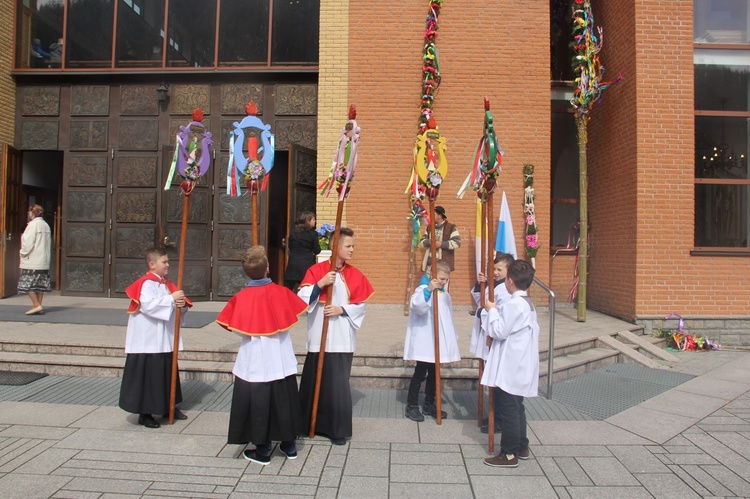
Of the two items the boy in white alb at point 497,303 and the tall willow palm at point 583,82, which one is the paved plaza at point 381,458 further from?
the tall willow palm at point 583,82

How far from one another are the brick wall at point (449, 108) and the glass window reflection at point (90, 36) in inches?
202

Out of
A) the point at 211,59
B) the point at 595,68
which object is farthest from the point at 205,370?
the point at 595,68

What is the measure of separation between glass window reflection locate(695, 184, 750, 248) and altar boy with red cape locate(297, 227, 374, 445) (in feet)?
22.8

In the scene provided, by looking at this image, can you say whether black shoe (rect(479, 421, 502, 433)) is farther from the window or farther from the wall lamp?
the wall lamp

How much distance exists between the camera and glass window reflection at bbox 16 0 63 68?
11.1 m

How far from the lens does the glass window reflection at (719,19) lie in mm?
9211

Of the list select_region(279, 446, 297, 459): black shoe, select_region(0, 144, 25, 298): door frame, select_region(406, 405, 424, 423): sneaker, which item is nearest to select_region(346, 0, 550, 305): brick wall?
select_region(406, 405, 424, 423): sneaker

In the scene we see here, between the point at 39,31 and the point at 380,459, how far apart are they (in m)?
11.7

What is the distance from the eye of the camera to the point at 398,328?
8.20 m

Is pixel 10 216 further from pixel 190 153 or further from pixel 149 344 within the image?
pixel 149 344

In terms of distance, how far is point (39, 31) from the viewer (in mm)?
11250

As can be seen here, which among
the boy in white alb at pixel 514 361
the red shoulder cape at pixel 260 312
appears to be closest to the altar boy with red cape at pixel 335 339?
the red shoulder cape at pixel 260 312

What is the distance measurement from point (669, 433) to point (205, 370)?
16.1 feet

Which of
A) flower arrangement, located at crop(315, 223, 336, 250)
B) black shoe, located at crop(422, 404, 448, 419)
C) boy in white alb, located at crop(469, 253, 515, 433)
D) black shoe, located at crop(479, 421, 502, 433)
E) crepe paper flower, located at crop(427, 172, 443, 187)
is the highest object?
crepe paper flower, located at crop(427, 172, 443, 187)
